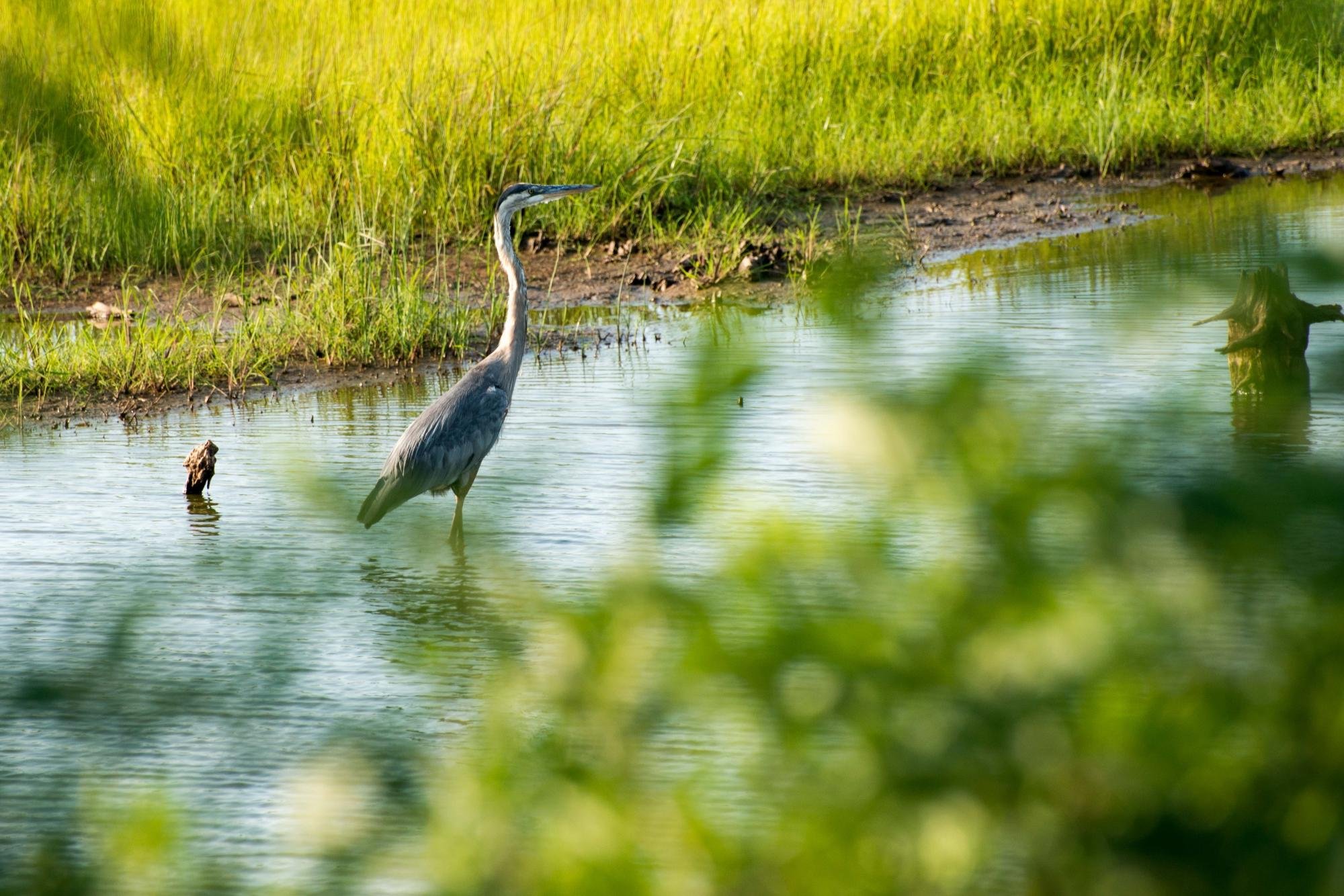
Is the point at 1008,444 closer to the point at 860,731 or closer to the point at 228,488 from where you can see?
the point at 860,731

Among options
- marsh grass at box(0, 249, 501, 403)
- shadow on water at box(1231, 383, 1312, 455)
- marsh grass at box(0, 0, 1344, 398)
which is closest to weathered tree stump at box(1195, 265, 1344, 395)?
shadow on water at box(1231, 383, 1312, 455)

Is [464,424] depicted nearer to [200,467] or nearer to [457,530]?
[200,467]

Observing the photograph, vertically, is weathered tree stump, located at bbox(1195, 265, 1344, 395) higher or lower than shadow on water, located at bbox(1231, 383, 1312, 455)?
higher

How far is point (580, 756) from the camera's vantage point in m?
0.90

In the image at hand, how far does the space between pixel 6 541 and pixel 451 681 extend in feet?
13.8

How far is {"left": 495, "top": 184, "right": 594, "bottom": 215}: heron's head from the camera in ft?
21.6

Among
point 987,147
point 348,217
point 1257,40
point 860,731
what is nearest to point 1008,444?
point 860,731

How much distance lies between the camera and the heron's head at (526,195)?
6.59 meters

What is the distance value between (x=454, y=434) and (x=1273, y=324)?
179 inches

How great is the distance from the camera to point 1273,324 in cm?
109

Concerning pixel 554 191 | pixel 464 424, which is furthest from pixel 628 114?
pixel 464 424

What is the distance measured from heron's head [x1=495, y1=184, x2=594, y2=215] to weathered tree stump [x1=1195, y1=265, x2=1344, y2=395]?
5.41 m

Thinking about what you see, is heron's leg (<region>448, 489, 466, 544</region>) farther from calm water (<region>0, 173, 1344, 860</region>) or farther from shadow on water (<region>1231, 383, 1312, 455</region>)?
shadow on water (<region>1231, 383, 1312, 455</region>)

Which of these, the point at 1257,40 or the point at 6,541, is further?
the point at 1257,40
